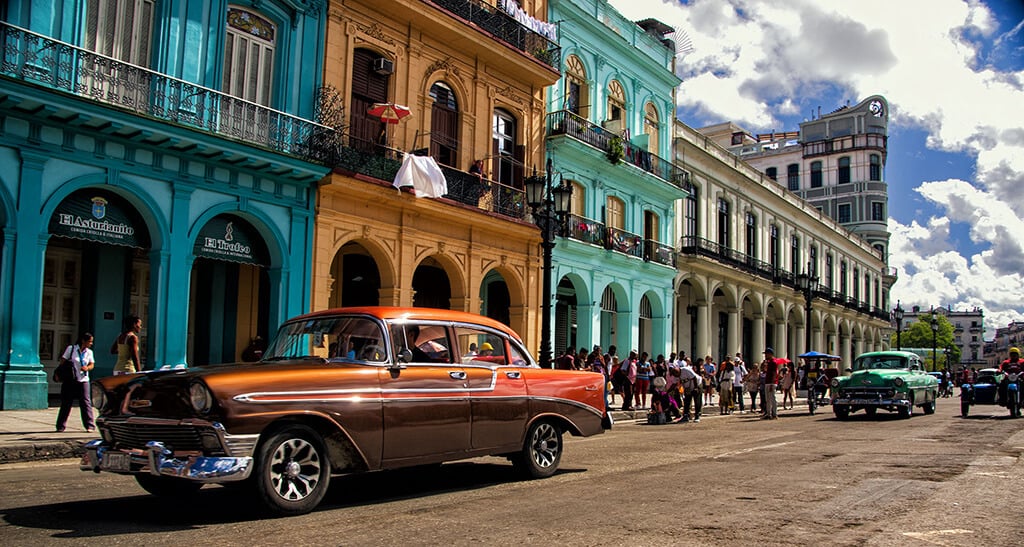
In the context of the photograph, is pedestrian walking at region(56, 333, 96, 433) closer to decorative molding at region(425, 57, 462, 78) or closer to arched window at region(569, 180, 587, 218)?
decorative molding at region(425, 57, 462, 78)

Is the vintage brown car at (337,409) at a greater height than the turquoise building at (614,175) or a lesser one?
lesser

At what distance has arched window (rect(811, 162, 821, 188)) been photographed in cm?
6894

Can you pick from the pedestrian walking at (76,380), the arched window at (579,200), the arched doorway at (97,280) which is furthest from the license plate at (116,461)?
the arched window at (579,200)

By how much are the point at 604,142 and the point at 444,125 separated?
7097 mm

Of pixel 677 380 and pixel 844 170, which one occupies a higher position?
pixel 844 170

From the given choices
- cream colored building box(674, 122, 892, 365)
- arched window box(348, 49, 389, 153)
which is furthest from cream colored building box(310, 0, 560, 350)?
cream colored building box(674, 122, 892, 365)

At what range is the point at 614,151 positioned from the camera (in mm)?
26797

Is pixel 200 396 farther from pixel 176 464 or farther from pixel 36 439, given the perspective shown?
pixel 36 439

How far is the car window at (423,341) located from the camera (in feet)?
23.7

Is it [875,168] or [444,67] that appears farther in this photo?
[875,168]

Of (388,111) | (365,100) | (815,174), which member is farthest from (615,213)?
(815,174)

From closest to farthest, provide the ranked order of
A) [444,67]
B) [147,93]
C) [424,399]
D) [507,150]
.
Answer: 1. [424,399]
2. [147,93]
3. [444,67]
4. [507,150]

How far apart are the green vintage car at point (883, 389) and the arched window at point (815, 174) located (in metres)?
51.6

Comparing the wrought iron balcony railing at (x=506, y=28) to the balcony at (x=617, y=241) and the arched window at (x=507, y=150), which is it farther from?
the balcony at (x=617, y=241)
